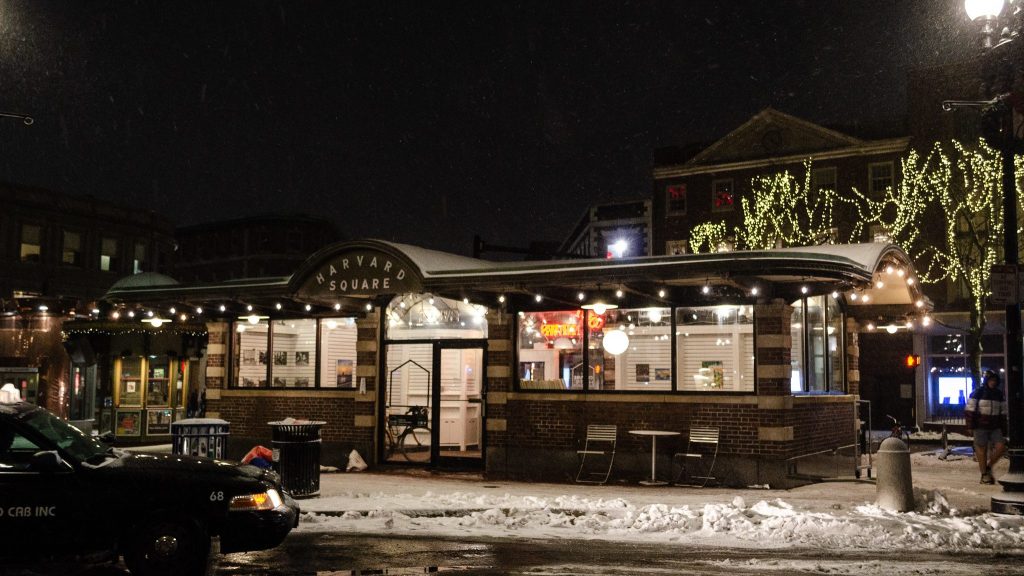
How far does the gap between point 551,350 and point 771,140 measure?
28.4m

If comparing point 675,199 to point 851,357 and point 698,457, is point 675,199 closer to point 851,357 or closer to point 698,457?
point 851,357

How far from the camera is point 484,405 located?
17.9 m

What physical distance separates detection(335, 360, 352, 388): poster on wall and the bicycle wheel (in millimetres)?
1622

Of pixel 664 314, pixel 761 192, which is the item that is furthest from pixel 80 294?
pixel 664 314

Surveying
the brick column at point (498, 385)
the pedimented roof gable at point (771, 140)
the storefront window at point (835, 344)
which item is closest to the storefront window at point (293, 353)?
the brick column at point (498, 385)

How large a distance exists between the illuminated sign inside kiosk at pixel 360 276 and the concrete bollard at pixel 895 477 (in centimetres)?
820

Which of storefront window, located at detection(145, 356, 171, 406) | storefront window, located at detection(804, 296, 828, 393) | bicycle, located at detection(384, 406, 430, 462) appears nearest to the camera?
storefront window, located at detection(804, 296, 828, 393)

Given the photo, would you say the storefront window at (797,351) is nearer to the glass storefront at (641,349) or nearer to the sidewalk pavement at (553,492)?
the glass storefront at (641,349)

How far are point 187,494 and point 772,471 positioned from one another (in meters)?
10.00

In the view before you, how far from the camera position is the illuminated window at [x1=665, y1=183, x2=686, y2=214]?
4434 cm

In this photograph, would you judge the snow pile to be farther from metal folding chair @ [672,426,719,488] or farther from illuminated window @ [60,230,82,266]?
illuminated window @ [60,230,82,266]

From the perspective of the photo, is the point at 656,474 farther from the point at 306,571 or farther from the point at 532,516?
the point at 306,571

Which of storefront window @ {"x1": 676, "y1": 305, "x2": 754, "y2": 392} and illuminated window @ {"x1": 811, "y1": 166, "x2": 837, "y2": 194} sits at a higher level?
illuminated window @ {"x1": 811, "y1": 166, "x2": 837, "y2": 194}

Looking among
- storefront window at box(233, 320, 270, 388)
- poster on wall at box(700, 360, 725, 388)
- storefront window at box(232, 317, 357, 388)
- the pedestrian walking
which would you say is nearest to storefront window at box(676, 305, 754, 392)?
poster on wall at box(700, 360, 725, 388)
